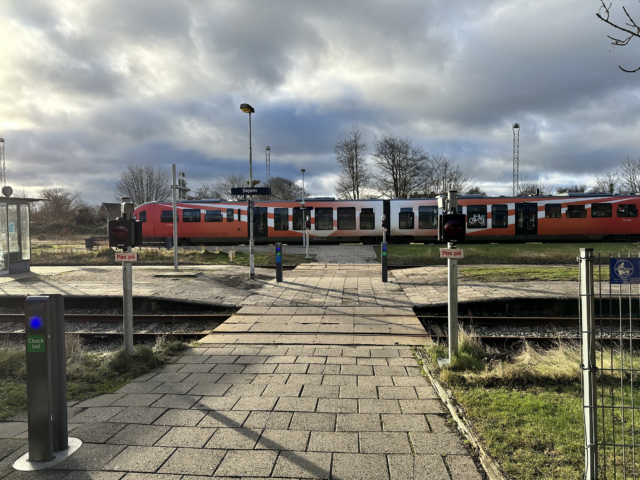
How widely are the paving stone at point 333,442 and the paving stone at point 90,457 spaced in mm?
1507

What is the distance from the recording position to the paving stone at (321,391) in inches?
167

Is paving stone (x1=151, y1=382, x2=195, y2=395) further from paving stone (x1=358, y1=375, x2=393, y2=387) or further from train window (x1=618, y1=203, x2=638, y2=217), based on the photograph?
train window (x1=618, y1=203, x2=638, y2=217)

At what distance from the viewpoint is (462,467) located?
290 centimetres

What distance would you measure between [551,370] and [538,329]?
3.96 metres

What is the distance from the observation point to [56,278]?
1373cm

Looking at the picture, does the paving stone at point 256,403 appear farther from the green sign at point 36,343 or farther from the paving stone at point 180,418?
the green sign at point 36,343

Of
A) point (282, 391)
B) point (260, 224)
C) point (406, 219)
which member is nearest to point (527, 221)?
point (406, 219)

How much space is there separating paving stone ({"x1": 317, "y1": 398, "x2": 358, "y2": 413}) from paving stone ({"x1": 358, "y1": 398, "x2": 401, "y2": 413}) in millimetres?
67

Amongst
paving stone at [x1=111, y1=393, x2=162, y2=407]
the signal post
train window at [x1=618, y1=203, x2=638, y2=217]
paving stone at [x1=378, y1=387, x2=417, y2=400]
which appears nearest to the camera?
paving stone at [x1=111, y1=393, x2=162, y2=407]

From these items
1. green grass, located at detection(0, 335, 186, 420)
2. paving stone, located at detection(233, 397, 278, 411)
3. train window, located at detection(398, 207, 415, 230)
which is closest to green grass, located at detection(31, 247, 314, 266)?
train window, located at detection(398, 207, 415, 230)

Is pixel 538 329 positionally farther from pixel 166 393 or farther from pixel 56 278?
pixel 56 278

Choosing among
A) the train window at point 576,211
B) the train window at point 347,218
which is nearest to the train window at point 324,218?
the train window at point 347,218

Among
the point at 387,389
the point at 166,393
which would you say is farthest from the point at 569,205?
the point at 166,393

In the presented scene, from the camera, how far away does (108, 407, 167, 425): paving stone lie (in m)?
3.69
